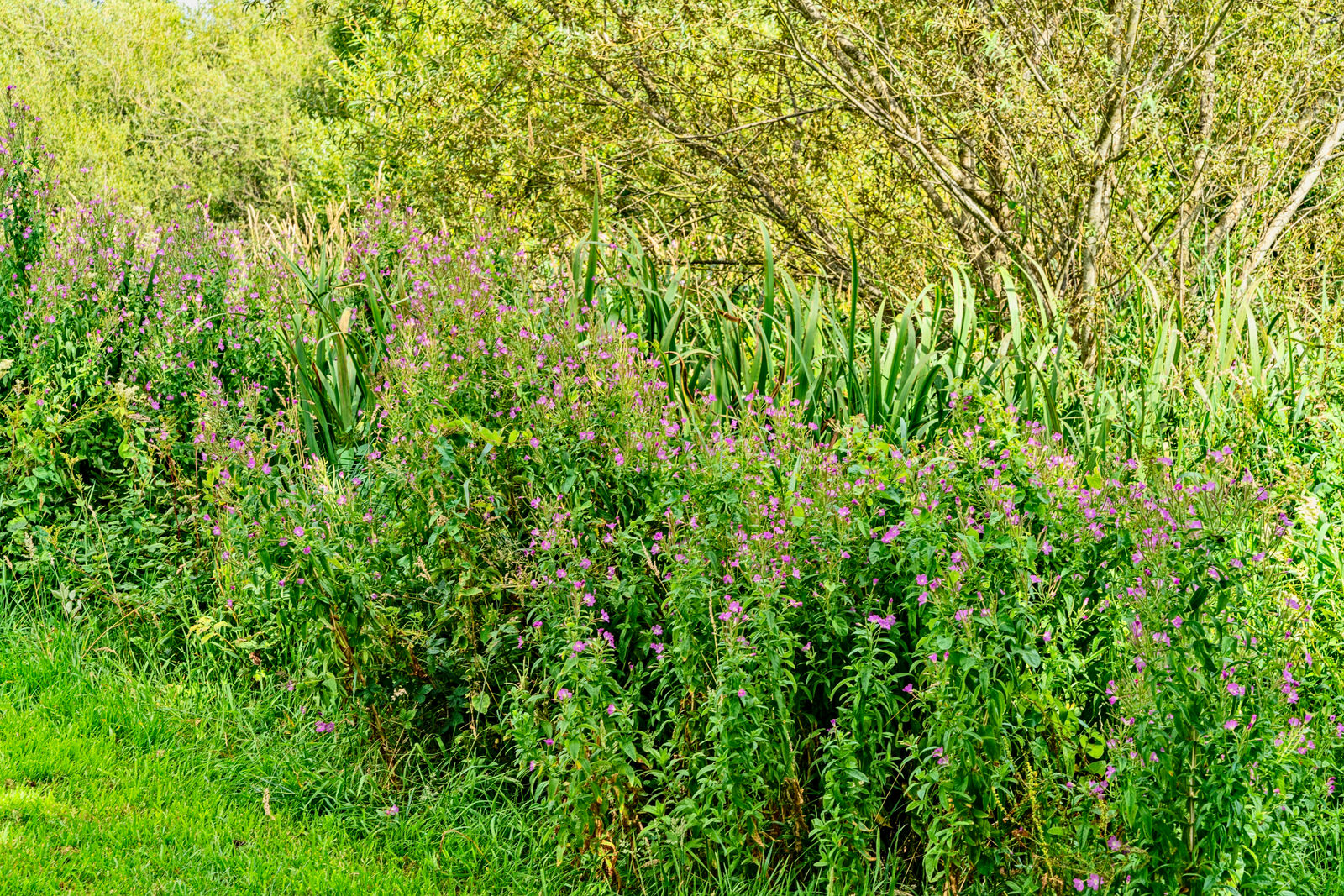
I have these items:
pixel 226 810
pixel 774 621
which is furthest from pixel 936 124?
pixel 226 810

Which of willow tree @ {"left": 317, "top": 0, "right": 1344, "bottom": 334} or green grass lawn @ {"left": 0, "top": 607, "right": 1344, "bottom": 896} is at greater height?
willow tree @ {"left": 317, "top": 0, "right": 1344, "bottom": 334}

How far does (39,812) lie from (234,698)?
0.70 metres

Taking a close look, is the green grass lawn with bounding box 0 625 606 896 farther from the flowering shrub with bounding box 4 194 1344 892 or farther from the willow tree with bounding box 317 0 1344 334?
the willow tree with bounding box 317 0 1344 334

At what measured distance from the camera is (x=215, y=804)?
11.4 feet

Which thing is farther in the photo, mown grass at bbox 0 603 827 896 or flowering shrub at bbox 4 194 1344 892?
mown grass at bbox 0 603 827 896

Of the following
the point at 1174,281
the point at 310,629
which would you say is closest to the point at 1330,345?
the point at 1174,281

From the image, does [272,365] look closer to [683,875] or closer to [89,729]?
[89,729]

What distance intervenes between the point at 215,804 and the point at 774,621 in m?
1.77

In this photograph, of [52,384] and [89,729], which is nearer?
[89,729]

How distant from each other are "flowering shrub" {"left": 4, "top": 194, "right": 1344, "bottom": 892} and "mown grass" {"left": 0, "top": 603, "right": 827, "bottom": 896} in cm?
15

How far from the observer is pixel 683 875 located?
3.13m

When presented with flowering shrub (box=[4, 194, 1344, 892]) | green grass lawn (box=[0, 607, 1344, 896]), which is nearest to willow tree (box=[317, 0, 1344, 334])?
flowering shrub (box=[4, 194, 1344, 892])

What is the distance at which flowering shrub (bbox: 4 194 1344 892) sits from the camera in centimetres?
270

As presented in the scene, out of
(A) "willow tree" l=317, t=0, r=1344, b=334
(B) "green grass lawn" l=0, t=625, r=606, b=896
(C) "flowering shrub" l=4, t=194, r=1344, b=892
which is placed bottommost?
(B) "green grass lawn" l=0, t=625, r=606, b=896
